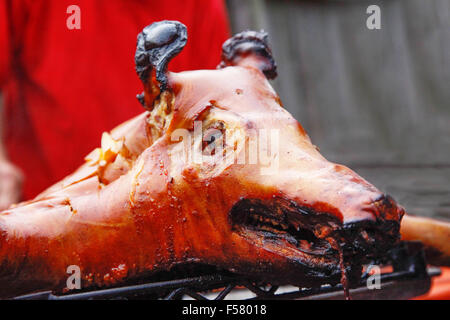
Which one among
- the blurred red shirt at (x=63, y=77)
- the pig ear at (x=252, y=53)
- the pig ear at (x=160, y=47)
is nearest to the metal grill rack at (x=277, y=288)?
the pig ear at (x=160, y=47)

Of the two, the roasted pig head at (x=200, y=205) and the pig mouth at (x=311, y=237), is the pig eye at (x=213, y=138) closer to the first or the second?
the roasted pig head at (x=200, y=205)

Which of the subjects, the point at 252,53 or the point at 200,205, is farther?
the point at 252,53

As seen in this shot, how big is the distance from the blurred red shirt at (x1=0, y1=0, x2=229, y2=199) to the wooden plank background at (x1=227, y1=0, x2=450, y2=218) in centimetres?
147

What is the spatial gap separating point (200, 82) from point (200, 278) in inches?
17.6

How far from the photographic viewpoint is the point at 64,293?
1.08 m

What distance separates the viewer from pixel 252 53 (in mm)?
1291

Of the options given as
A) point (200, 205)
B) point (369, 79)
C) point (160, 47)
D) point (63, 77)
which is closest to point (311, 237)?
point (200, 205)

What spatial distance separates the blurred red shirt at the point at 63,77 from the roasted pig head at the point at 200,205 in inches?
51.4

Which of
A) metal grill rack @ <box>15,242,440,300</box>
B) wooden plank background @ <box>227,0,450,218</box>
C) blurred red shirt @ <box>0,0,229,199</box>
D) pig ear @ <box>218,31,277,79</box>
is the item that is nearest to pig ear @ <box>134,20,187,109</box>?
pig ear @ <box>218,31,277,79</box>

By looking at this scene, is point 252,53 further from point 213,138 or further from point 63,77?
point 63,77

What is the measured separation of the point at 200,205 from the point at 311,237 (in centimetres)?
24

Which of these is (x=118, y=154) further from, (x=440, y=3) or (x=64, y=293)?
(x=440, y=3)

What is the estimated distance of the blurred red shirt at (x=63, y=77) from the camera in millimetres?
2305
